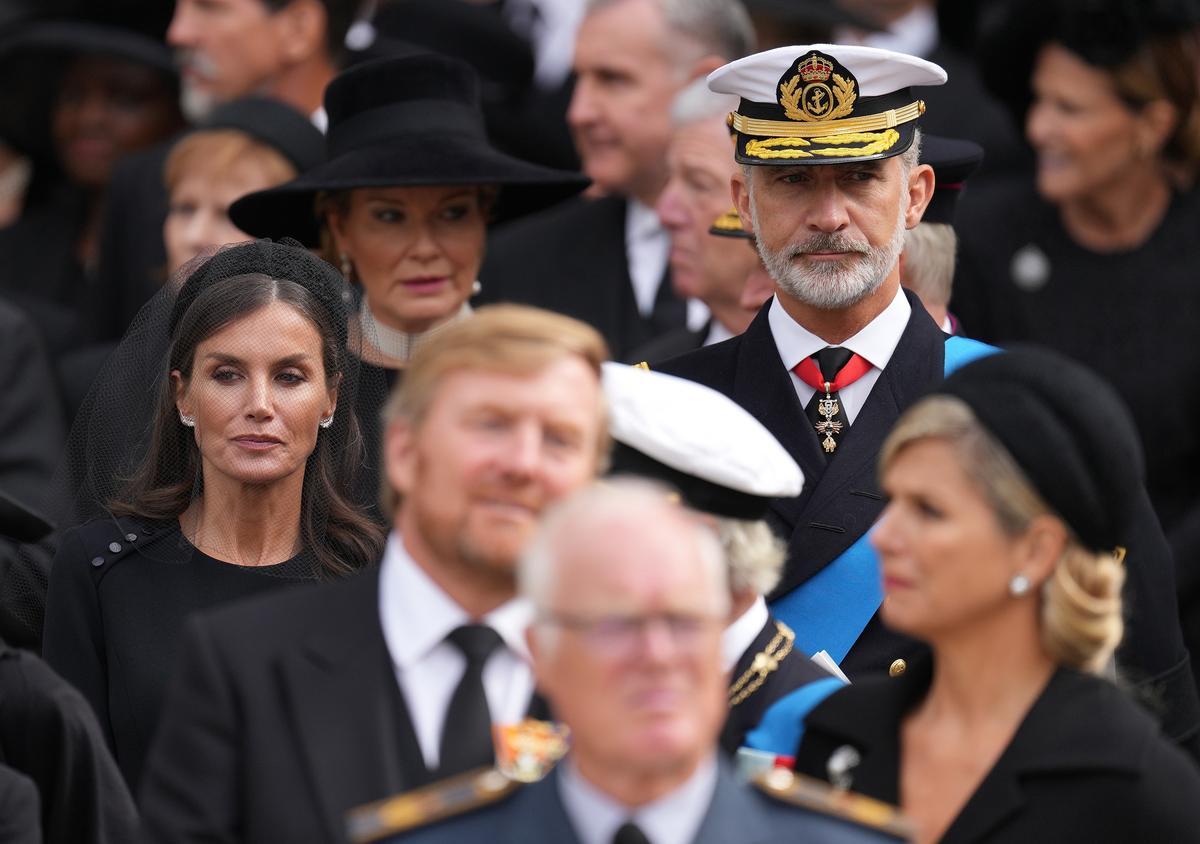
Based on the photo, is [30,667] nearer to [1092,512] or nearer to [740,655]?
[740,655]

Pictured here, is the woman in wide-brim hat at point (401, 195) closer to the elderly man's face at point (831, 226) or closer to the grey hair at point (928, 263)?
the grey hair at point (928, 263)

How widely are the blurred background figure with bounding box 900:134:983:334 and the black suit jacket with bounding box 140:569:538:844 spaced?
2.56 metres

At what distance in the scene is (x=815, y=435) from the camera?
17.5ft

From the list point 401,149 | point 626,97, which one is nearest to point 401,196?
point 401,149

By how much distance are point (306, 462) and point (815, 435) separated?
1.09 meters

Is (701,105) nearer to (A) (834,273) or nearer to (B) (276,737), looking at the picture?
(A) (834,273)

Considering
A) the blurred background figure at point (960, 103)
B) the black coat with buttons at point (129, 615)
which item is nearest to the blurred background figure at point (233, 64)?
the blurred background figure at point (960, 103)

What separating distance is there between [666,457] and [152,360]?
57.9 inches

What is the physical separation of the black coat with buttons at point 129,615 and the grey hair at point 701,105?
222 cm

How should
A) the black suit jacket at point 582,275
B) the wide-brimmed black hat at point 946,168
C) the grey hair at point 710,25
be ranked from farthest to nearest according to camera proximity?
the grey hair at point 710,25 → the black suit jacket at point 582,275 → the wide-brimmed black hat at point 946,168

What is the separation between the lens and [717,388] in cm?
546

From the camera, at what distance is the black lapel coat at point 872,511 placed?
5.17 metres

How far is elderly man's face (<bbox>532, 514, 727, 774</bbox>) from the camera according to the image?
332cm

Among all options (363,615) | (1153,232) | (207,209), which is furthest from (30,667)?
(1153,232)
